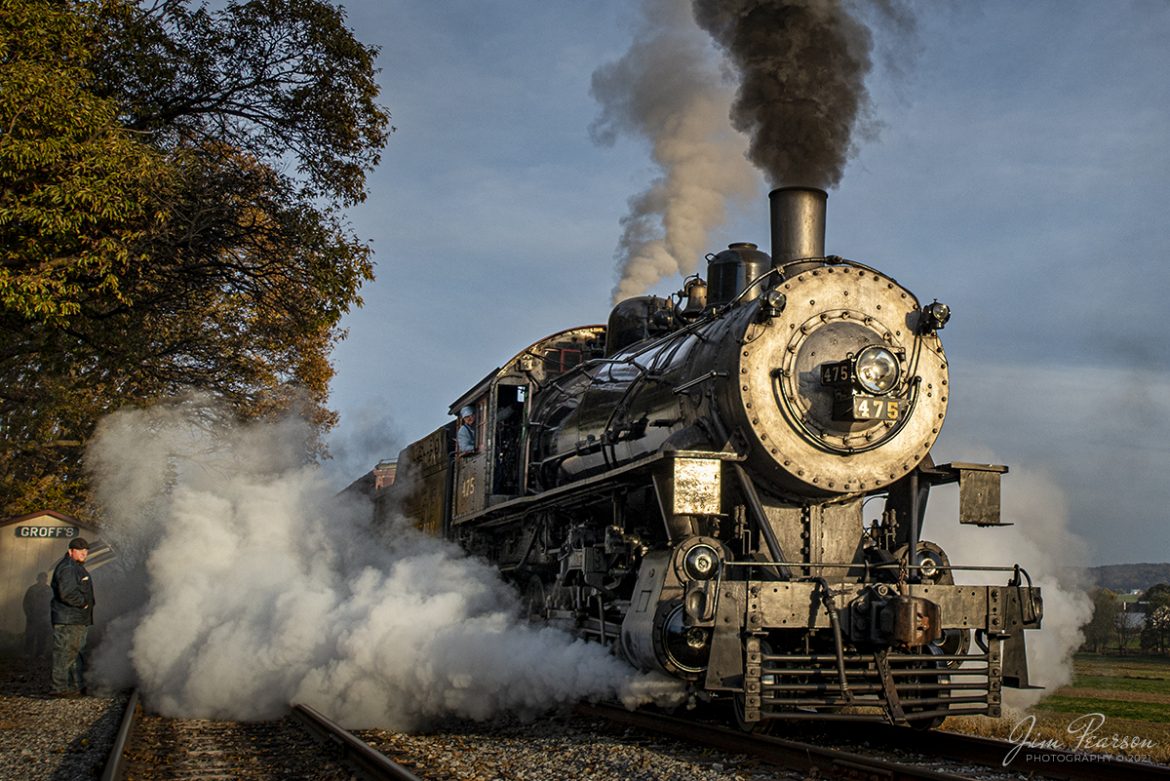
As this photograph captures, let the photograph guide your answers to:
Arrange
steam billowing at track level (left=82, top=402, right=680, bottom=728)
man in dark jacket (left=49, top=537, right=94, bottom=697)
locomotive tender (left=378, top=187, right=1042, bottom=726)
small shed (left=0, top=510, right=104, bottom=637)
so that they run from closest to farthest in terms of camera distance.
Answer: locomotive tender (left=378, top=187, right=1042, bottom=726), steam billowing at track level (left=82, top=402, right=680, bottom=728), man in dark jacket (left=49, top=537, right=94, bottom=697), small shed (left=0, top=510, right=104, bottom=637)

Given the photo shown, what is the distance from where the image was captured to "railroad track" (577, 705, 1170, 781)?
5.72 metres

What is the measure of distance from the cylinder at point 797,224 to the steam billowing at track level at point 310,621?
Answer: 3.39 meters

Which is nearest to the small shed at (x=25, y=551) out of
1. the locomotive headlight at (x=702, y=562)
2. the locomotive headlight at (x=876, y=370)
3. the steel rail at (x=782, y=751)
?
the steel rail at (x=782, y=751)

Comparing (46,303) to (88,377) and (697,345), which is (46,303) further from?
(88,377)

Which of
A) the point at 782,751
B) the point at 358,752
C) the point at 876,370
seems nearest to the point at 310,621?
the point at 358,752

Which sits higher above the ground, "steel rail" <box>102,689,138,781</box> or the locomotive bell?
the locomotive bell

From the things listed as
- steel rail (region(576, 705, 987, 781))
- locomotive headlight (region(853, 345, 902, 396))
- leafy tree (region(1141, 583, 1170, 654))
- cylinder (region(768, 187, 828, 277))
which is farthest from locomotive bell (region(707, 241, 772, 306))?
leafy tree (region(1141, 583, 1170, 654))

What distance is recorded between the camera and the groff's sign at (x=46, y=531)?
15.7 metres

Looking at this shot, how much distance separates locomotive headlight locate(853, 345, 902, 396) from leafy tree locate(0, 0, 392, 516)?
18.7 feet

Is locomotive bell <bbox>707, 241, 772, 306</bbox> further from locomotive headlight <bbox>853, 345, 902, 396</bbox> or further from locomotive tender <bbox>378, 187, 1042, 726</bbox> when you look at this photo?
locomotive headlight <bbox>853, 345, 902, 396</bbox>

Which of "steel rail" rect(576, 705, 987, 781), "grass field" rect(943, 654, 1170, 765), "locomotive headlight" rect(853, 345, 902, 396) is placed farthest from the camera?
"locomotive headlight" rect(853, 345, 902, 396)

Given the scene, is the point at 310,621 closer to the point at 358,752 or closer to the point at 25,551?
the point at 358,752

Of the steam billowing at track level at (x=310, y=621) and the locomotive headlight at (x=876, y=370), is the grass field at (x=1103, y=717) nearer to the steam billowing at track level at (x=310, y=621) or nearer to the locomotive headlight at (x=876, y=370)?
the locomotive headlight at (x=876, y=370)

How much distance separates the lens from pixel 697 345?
8.60 meters
